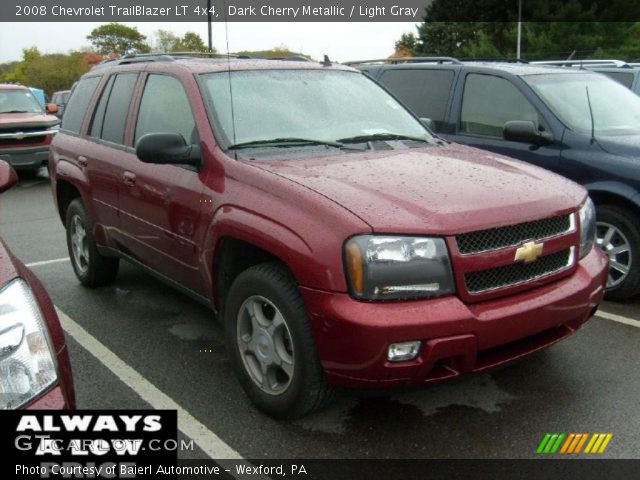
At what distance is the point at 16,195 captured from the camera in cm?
1130

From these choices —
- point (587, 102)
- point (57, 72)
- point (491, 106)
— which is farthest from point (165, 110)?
point (57, 72)

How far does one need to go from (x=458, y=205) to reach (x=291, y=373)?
1.11 m

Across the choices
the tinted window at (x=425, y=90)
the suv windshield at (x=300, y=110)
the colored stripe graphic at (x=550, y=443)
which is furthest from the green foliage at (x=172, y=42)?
the colored stripe graphic at (x=550, y=443)

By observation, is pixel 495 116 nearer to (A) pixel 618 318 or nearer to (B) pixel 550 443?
(A) pixel 618 318

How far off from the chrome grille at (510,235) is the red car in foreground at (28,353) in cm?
166

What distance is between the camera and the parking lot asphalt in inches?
120

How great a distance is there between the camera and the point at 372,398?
3.53m

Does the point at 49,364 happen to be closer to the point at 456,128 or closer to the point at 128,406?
the point at 128,406

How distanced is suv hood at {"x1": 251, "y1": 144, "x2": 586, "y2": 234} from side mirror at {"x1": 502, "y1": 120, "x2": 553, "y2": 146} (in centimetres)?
175

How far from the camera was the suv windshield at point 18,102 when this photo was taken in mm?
13711

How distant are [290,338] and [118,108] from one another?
2.68m

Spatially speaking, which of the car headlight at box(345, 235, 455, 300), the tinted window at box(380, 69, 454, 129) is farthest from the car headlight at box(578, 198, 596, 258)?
the tinted window at box(380, 69, 454, 129)

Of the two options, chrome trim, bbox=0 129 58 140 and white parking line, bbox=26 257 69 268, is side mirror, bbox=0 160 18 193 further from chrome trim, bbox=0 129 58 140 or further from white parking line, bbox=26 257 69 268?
chrome trim, bbox=0 129 58 140

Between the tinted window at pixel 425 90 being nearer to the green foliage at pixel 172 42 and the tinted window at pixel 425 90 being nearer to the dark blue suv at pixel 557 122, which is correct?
the dark blue suv at pixel 557 122
